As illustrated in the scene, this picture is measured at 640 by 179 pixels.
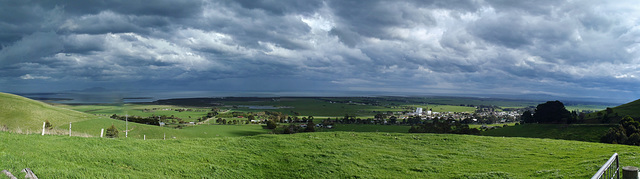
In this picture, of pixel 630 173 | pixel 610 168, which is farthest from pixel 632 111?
pixel 630 173

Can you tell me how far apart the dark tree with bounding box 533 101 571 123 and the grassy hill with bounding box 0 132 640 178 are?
164 feet

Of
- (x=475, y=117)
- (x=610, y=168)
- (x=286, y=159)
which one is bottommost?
(x=475, y=117)

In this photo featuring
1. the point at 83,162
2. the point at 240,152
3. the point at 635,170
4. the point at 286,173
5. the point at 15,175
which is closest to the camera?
the point at 635,170

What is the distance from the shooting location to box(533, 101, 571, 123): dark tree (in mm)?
58656

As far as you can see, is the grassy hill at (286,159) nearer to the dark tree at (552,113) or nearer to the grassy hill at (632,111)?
the dark tree at (552,113)

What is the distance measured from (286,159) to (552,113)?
218 feet

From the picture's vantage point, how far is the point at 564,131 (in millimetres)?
48781

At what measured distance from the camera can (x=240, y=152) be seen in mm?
15977

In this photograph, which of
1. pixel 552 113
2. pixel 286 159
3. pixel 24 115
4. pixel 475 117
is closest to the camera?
pixel 286 159

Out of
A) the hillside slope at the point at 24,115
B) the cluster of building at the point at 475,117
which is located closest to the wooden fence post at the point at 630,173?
the hillside slope at the point at 24,115

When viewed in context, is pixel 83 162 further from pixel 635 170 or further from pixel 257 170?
pixel 635 170

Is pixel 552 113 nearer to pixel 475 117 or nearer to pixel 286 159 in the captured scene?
pixel 475 117

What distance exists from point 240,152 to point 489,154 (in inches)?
554

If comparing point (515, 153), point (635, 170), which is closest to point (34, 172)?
point (635, 170)
